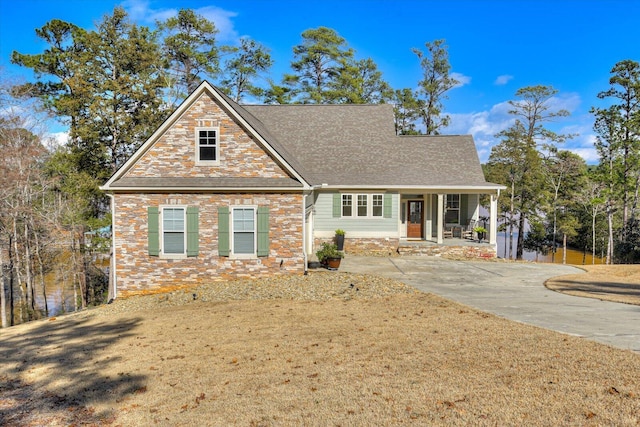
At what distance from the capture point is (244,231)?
1438 centimetres

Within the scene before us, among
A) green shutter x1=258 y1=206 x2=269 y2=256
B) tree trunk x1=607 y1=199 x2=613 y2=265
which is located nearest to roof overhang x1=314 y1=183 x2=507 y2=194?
green shutter x1=258 y1=206 x2=269 y2=256

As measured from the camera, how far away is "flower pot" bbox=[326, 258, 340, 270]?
15.6m

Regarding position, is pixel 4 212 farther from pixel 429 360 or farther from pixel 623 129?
Result: pixel 623 129

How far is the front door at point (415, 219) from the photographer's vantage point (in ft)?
75.6

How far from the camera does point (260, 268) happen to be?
14.4 m

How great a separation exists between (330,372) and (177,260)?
31.9 feet

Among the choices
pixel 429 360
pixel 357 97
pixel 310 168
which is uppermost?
pixel 357 97

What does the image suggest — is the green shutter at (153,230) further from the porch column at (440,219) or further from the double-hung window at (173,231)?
the porch column at (440,219)

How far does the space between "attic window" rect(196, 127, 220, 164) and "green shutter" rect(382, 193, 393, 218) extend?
31.4ft

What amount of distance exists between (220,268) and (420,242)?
38.7 ft

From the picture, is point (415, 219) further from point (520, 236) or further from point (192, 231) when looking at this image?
point (520, 236)

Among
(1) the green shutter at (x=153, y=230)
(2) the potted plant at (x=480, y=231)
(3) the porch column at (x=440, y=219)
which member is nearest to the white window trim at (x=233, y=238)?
(1) the green shutter at (x=153, y=230)

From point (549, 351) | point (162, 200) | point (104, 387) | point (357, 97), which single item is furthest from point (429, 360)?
point (357, 97)

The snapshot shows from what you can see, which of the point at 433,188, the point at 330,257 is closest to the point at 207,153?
the point at 330,257
